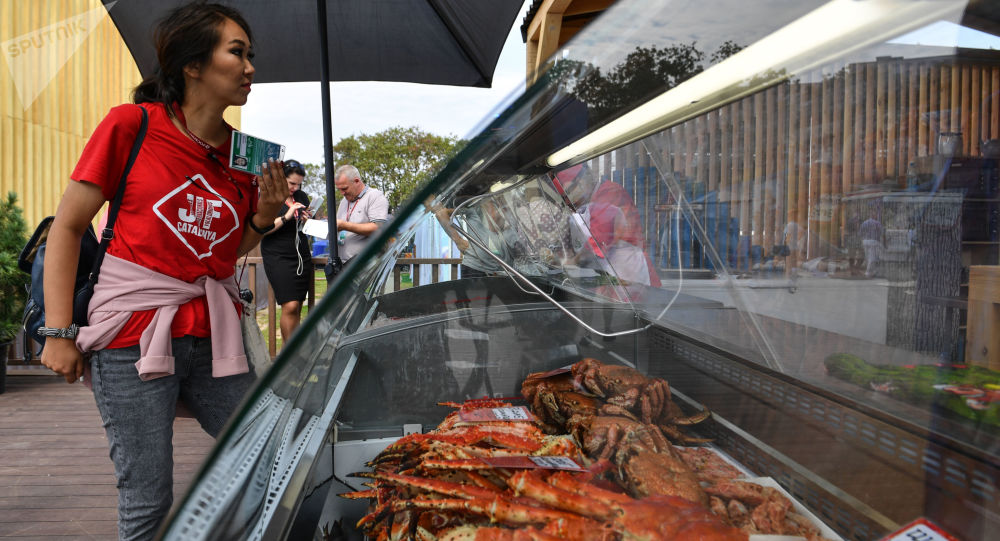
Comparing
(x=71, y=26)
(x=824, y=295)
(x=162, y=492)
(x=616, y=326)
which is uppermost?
(x=71, y=26)

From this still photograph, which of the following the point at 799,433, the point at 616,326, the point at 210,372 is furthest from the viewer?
the point at 210,372

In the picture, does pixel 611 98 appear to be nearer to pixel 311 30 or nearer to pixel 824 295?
pixel 824 295

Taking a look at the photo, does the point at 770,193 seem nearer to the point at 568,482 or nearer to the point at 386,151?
the point at 568,482

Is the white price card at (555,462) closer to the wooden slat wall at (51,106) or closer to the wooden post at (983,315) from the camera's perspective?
the wooden post at (983,315)

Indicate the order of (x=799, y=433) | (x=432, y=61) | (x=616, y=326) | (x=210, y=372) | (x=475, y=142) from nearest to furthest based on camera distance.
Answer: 1. (x=475, y=142)
2. (x=799, y=433)
3. (x=616, y=326)
4. (x=210, y=372)
5. (x=432, y=61)

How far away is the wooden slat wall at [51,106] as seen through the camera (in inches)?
292

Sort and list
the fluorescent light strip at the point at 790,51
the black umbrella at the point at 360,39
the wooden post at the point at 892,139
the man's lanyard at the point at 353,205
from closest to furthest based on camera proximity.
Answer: the fluorescent light strip at the point at 790,51 → the wooden post at the point at 892,139 → the black umbrella at the point at 360,39 → the man's lanyard at the point at 353,205

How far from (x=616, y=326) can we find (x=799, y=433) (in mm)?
534

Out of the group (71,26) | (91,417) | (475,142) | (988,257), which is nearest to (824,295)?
(988,257)

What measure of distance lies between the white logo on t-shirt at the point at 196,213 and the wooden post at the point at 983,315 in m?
1.70

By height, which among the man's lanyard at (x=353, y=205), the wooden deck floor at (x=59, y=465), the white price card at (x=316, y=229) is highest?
the man's lanyard at (x=353, y=205)

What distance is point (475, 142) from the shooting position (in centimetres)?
67

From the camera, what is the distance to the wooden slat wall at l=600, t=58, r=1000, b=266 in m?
0.84

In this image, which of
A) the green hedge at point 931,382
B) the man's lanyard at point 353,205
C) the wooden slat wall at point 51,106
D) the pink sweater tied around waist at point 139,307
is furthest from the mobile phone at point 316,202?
the wooden slat wall at point 51,106
